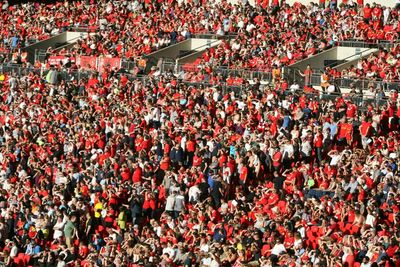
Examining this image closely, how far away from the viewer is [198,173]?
27.8 meters

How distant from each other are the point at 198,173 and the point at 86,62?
14.0m

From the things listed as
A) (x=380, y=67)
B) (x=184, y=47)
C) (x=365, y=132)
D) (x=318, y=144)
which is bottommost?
(x=318, y=144)

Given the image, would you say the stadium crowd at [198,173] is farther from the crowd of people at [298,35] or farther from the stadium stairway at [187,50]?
the stadium stairway at [187,50]

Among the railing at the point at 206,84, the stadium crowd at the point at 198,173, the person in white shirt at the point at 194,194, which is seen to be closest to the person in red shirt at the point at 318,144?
the stadium crowd at the point at 198,173

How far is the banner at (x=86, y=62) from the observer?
40.4 metres

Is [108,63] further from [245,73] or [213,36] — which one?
[245,73]

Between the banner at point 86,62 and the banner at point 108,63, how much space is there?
244 millimetres

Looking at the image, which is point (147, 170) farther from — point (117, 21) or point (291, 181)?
point (117, 21)

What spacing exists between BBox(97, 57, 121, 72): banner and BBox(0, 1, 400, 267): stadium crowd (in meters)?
1.91

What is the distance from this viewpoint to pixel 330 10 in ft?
130

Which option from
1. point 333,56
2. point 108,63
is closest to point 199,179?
point 333,56

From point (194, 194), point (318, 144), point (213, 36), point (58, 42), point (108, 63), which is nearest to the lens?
point (194, 194)

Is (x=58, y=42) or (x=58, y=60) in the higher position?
(x=58, y=42)

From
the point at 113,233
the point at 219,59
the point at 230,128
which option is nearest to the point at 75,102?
the point at 219,59
